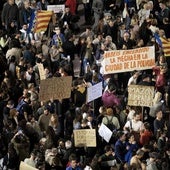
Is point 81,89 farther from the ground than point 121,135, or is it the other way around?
point 81,89

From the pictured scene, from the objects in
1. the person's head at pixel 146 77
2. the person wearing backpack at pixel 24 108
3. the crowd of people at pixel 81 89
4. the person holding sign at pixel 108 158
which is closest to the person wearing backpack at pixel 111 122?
the crowd of people at pixel 81 89

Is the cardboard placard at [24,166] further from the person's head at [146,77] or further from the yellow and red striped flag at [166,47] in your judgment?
the yellow and red striped flag at [166,47]

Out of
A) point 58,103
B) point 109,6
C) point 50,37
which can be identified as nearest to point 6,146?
point 58,103

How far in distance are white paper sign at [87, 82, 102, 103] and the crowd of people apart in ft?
0.51

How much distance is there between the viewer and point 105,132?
2308 centimetres

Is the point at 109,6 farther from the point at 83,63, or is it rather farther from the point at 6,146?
the point at 6,146

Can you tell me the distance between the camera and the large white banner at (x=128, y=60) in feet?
84.5

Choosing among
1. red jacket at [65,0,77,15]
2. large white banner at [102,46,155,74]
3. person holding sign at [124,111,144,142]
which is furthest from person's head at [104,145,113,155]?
red jacket at [65,0,77,15]

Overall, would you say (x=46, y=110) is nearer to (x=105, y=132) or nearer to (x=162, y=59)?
(x=105, y=132)

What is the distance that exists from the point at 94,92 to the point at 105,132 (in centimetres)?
178

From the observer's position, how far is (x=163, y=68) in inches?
973

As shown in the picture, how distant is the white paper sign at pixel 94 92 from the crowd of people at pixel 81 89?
0.16 m

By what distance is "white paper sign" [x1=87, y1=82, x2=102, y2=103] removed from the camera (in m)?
24.5

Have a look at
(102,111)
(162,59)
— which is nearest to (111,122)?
(102,111)
